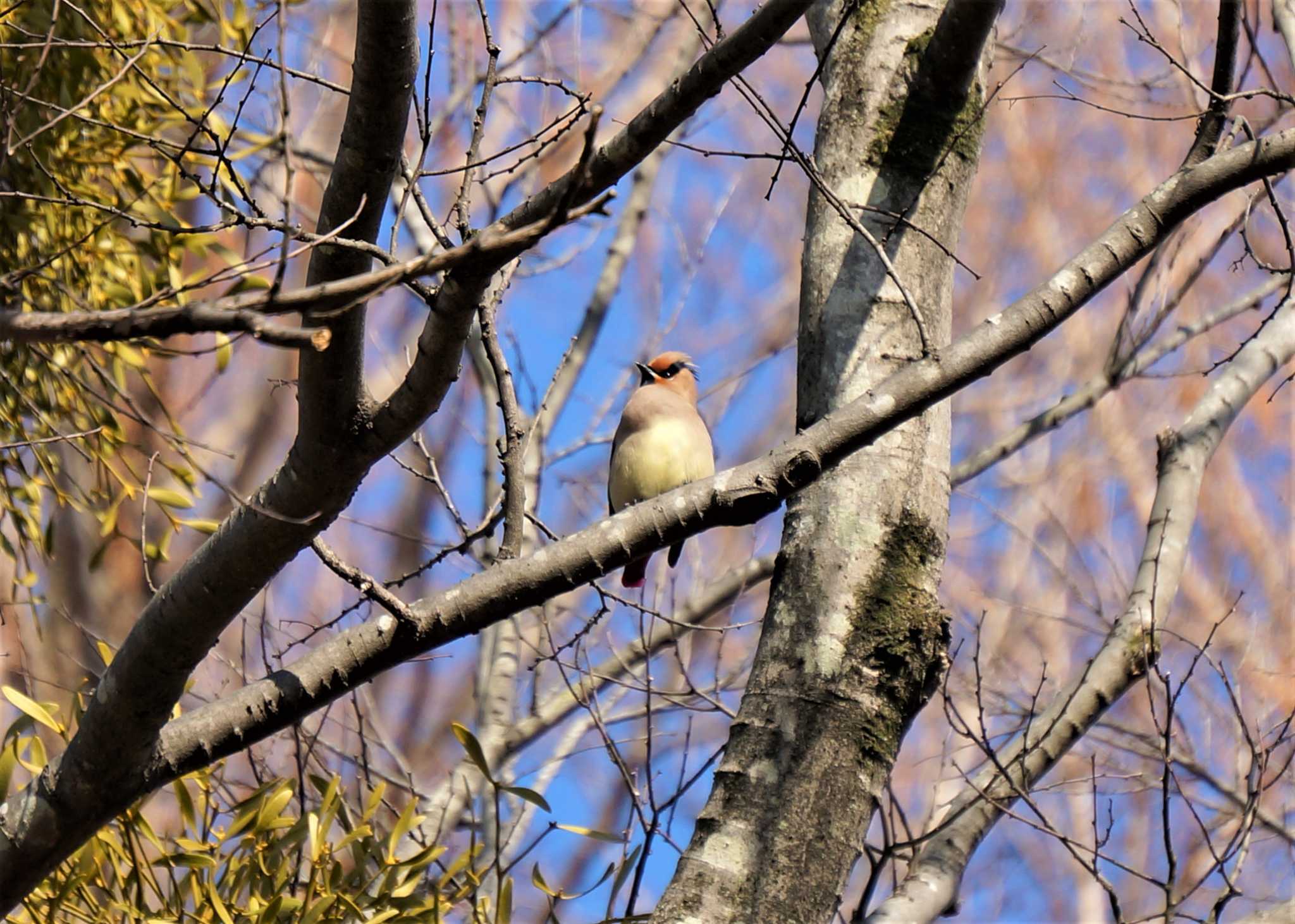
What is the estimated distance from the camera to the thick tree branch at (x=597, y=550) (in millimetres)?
2078

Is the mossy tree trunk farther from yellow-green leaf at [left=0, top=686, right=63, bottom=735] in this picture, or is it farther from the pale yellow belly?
the pale yellow belly

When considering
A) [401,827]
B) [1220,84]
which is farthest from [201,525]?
[1220,84]

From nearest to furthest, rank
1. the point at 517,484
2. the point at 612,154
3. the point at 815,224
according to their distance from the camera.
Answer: the point at 612,154, the point at 517,484, the point at 815,224

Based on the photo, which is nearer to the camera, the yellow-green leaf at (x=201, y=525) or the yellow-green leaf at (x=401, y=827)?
the yellow-green leaf at (x=401, y=827)

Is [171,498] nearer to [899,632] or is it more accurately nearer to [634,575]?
[634,575]

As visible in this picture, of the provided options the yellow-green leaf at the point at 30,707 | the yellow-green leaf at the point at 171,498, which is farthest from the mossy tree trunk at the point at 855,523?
the yellow-green leaf at the point at 171,498

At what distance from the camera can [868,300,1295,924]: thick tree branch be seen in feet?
9.88

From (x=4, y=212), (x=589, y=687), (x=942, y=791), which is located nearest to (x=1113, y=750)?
(x=942, y=791)

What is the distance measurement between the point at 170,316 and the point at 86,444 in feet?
7.91

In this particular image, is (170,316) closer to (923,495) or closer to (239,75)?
(923,495)

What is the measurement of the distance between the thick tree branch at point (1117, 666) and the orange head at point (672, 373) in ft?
6.19

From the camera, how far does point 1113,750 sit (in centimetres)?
577

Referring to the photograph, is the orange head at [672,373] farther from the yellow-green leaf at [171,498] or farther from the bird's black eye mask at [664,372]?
the yellow-green leaf at [171,498]

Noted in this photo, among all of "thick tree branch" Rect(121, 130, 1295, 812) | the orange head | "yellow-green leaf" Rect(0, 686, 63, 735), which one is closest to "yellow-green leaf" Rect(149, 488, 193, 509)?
"yellow-green leaf" Rect(0, 686, 63, 735)
